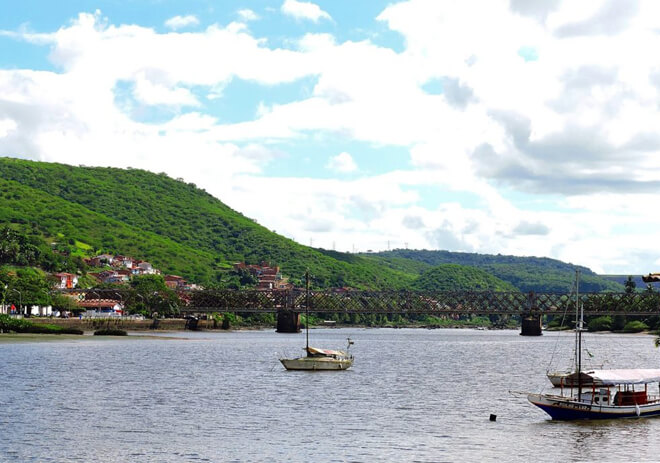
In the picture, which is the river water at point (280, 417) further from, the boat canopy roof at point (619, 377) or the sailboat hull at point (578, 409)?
the boat canopy roof at point (619, 377)

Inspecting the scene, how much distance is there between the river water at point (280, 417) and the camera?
54375 millimetres

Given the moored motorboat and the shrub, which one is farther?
the shrub

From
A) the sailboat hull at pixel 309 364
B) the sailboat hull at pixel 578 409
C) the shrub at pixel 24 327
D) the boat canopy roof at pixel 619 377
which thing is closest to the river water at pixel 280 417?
the sailboat hull at pixel 578 409

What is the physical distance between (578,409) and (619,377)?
13.2 feet

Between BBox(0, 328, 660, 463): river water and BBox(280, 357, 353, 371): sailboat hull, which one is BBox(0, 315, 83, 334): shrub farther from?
BBox(280, 357, 353, 371): sailboat hull

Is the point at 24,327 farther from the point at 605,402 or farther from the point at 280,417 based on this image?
the point at 605,402

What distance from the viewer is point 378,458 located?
52406 millimetres

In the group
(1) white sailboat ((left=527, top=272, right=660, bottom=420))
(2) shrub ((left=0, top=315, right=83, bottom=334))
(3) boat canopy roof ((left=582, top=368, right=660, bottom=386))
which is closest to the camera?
(3) boat canopy roof ((left=582, top=368, right=660, bottom=386))

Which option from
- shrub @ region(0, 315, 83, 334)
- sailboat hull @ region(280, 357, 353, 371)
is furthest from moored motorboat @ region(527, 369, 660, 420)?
shrub @ region(0, 315, 83, 334)

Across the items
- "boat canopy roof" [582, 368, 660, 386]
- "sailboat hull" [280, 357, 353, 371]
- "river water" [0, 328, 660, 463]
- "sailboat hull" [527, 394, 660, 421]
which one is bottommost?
"river water" [0, 328, 660, 463]

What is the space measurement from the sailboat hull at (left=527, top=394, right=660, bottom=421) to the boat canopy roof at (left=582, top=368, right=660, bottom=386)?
2.03 meters

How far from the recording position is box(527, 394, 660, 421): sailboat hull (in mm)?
67625

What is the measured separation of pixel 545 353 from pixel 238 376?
89.7 m

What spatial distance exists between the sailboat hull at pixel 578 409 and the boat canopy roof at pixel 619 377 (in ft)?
6.67
